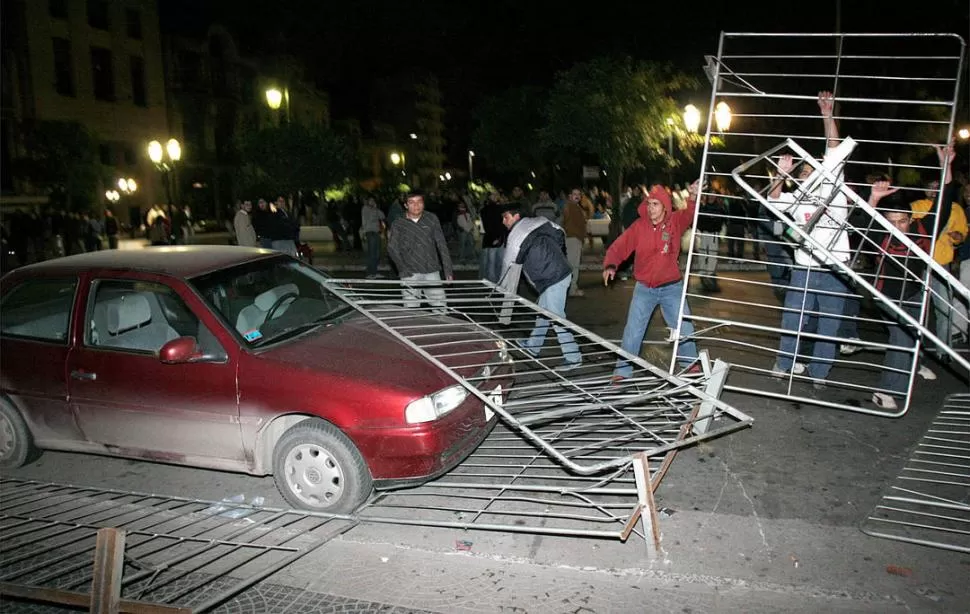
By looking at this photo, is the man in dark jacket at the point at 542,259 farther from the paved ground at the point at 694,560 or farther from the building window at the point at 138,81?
the building window at the point at 138,81

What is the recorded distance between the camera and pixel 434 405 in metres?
4.15

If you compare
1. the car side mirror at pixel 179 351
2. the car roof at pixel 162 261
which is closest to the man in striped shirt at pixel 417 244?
the car roof at pixel 162 261

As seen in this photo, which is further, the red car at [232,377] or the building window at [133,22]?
the building window at [133,22]

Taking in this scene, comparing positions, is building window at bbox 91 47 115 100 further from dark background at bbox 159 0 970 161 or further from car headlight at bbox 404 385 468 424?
→ car headlight at bbox 404 385 468 424

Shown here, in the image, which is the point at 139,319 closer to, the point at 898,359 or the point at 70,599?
the point at 70,599

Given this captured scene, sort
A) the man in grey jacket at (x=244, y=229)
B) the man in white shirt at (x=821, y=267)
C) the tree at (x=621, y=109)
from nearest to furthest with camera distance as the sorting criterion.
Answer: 1. the man in white shirt at (x=821, y=267)
2. the man in grey jacket at (x=244, y=229)
3. the tree at (x=621, y=109)

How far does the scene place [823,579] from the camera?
351 cm

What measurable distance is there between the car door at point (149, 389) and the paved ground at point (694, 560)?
511 millimetres

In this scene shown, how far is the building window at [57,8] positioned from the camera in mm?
33094

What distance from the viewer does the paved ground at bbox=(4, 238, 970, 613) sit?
3404 millimetres

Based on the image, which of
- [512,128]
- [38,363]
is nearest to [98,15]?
[512,128]

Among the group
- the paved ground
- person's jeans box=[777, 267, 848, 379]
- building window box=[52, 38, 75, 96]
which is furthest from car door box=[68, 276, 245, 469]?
building window box=[52, 38, 75, 96]

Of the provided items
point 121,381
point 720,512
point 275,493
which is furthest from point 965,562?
point 121,381

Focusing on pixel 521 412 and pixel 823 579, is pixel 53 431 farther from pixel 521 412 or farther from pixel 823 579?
pixel 823 579
